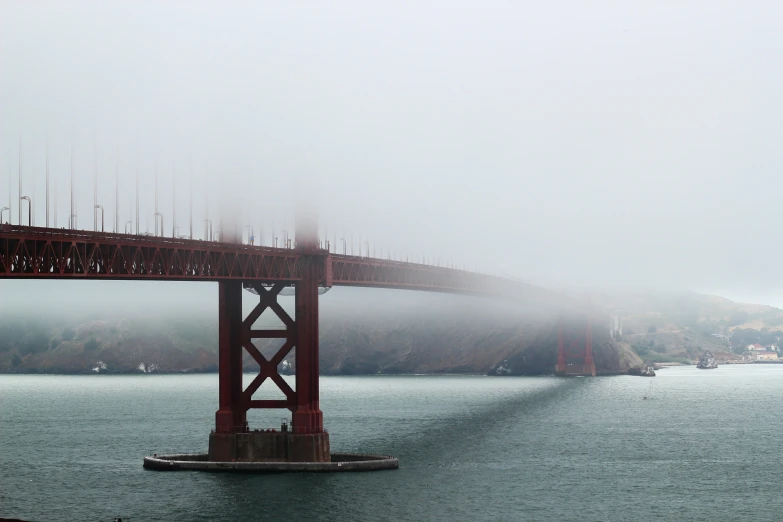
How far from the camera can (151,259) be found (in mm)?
57031

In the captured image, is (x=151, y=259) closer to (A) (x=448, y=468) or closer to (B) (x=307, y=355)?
(B) (x=307, y=355)

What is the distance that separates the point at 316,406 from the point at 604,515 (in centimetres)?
1832

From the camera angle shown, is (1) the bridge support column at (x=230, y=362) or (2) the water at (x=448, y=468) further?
(1) the bridge support column at (x=230, y=362)

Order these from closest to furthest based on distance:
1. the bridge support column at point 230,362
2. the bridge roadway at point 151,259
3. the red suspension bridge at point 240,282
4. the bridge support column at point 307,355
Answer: the bridge roadway at point 151,259 < the red suspension bridge at point 240,282 < the bridge support column at point 230,362 < the bridge support column at point 307,355

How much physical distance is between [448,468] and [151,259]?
25830 mm

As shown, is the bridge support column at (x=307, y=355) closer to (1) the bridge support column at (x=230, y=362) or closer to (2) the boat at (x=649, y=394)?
(1) the bridge support column at (x=230, y=362)

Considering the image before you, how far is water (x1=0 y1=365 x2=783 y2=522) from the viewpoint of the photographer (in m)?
57.7

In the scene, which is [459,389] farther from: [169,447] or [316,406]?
[316,406]

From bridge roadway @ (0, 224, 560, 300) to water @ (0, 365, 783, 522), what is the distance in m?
11.4

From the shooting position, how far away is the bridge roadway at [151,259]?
49812 millimetres

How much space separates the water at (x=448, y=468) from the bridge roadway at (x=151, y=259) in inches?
447

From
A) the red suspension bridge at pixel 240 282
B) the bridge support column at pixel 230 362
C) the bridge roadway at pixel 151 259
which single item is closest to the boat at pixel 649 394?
the bridge roadway at pixel 151 259

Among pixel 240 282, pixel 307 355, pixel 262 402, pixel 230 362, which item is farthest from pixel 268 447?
pixel 240 282

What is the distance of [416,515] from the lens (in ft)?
183
